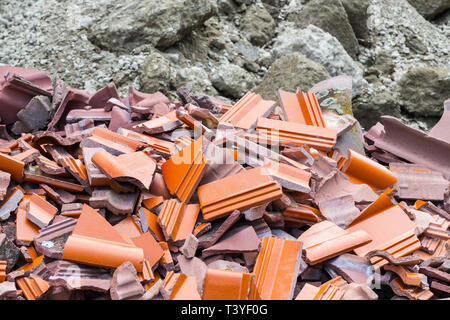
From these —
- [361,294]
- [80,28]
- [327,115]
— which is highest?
[80,28]

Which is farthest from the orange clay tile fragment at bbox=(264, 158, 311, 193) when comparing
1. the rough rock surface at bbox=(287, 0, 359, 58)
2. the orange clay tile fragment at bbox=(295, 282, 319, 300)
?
the rough rock surface at bbox=(287, 0, 359, 58)

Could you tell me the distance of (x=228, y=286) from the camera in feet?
6.67

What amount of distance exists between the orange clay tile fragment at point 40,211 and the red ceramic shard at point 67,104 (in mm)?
1157

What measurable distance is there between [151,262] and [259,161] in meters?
0.99

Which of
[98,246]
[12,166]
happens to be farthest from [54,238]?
[12,166]

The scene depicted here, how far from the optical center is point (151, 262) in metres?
2.21

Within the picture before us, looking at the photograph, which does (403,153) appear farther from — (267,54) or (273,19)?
(273,19)

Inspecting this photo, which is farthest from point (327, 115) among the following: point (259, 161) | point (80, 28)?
point (80, 28)

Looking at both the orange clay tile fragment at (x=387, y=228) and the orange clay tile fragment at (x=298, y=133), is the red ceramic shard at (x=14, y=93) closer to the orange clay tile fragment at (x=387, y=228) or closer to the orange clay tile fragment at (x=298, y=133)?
the orange clay tile fragment at (x=298, y=133)

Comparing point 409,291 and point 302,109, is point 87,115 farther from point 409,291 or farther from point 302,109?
point 409,291

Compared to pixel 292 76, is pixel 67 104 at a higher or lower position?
higher

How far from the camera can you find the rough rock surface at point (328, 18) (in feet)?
24.2

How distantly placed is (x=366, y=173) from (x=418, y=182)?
0.45 meters

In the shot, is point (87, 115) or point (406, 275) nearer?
point (406, 275)
